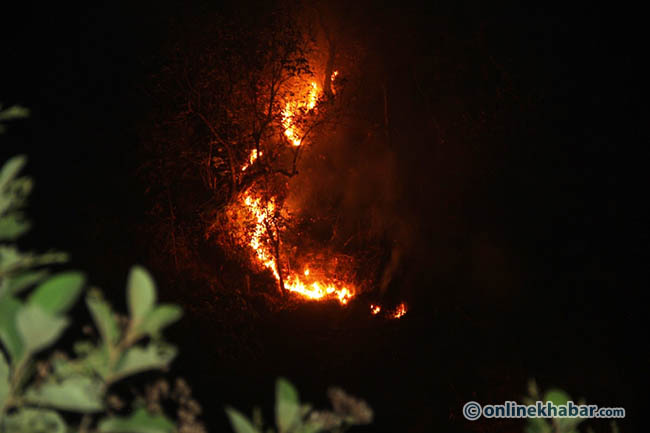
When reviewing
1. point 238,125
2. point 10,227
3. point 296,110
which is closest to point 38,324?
point 10,227

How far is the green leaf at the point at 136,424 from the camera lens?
92 cm

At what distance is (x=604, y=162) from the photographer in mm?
9797

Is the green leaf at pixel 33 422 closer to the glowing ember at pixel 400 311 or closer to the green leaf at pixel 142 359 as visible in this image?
the green leaf at pixel 142 359

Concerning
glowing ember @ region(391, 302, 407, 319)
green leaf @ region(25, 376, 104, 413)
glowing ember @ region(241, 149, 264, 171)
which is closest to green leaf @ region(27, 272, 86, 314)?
green leaf @ region(25, 376, 104, 413)

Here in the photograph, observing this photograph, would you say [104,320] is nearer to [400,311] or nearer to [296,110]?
[296,110]

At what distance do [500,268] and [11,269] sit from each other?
10.2 metres

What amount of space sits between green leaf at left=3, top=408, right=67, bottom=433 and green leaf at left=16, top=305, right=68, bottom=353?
0.59 ft

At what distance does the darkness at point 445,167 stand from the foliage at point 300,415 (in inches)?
309

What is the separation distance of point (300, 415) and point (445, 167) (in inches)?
376

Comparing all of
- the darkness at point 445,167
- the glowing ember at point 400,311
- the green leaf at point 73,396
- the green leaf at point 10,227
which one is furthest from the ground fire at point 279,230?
the green leaf at point 73,396

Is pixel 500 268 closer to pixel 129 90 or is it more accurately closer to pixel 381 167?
pixel 381 167

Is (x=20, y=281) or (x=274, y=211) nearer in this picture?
(x=20, y=281)

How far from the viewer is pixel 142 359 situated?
0.95 m

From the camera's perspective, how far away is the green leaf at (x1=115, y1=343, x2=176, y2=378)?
94 cm
